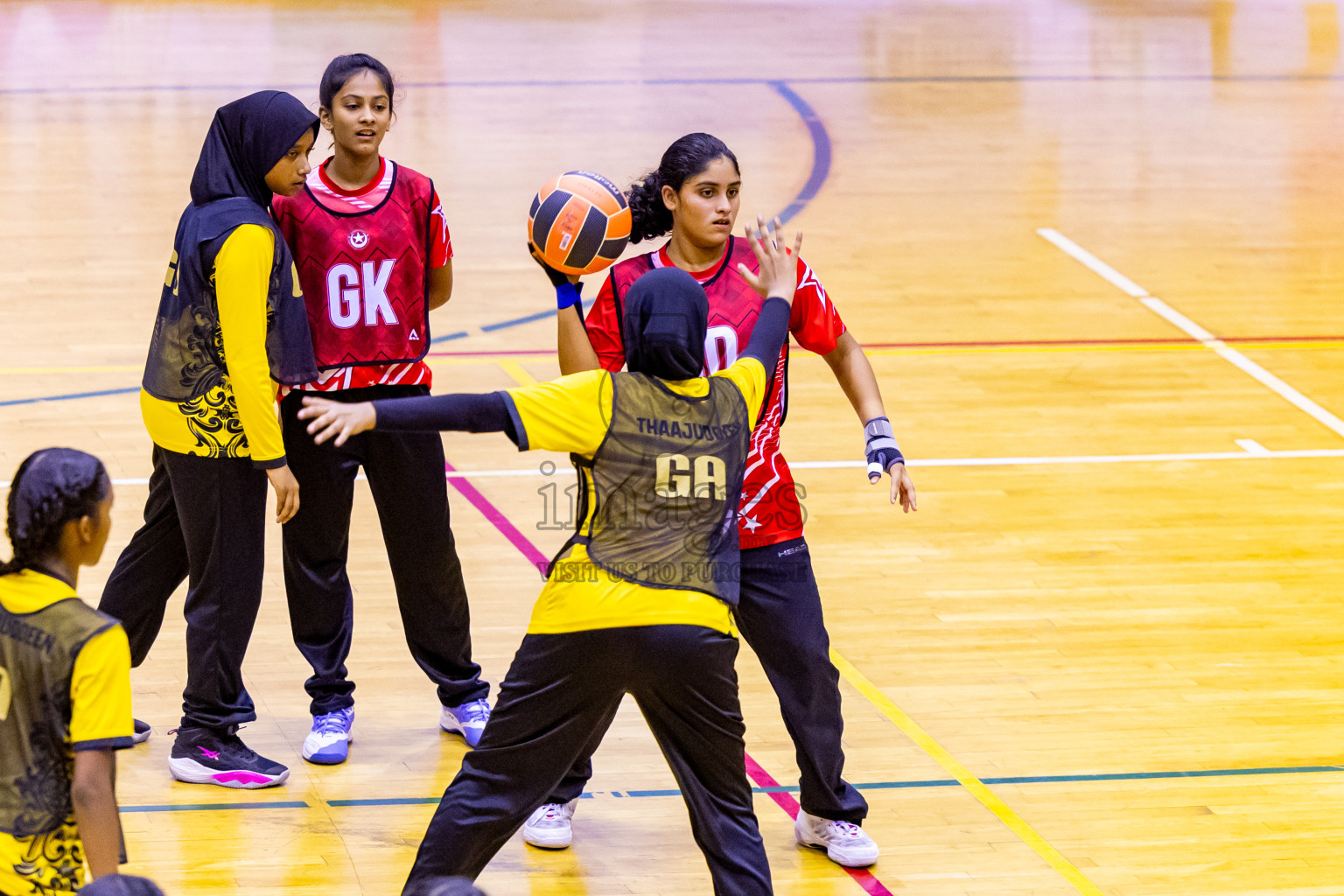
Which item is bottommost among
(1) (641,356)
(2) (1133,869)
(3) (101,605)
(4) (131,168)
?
(2) (1133,869)

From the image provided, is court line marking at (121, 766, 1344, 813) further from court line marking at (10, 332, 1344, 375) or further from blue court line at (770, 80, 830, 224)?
blue court line at (770, 80, 830, 224)

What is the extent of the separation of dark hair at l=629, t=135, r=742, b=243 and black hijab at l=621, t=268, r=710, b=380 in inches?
31.4

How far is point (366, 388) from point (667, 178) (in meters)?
1.17

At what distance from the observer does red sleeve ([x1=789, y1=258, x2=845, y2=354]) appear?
14.9 ft

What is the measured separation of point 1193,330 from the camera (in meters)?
9.94

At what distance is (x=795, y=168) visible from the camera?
44.3 feet

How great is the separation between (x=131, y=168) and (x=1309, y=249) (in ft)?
28.6

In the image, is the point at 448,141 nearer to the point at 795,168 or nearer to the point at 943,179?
the point at 795,168

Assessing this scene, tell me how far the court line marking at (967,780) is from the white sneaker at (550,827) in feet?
3.98

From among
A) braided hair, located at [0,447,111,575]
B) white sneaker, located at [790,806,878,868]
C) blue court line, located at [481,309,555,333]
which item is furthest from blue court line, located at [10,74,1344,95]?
braided hair, located at [0,447,111,575]

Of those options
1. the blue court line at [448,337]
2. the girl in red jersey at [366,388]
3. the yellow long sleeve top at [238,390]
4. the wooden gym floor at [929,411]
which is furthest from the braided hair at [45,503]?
the blue court line at [448,337]

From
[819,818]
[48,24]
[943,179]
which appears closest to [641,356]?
[819,818]

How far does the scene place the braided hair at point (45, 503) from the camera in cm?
299

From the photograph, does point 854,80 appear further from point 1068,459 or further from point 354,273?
point 354,273
